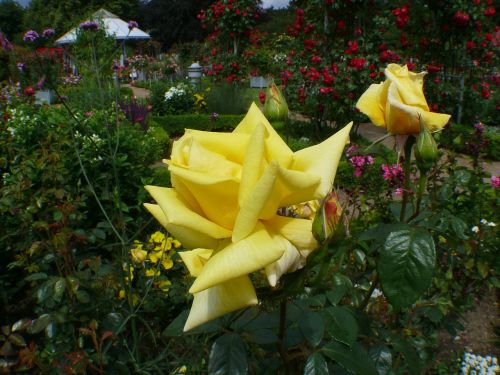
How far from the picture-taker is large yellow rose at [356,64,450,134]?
31.1 inches

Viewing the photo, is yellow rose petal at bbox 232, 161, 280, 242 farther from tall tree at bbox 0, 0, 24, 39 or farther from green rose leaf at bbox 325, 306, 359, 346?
tall tree at bbox 0, 0, 24, 39

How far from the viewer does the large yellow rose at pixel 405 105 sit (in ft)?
2.59

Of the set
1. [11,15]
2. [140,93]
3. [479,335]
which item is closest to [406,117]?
[479,335]

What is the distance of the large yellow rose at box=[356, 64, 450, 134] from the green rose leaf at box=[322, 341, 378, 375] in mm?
394

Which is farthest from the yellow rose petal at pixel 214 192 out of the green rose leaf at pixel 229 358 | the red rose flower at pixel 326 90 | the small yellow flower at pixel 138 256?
the red rose flower at pixel 326 90

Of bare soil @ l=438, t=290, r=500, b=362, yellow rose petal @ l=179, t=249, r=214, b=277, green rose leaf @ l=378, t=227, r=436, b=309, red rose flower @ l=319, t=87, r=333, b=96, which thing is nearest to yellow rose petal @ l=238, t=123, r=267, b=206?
yellow rose petal @ l=179, t=249, r=214, b=277

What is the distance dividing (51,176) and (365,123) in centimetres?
759

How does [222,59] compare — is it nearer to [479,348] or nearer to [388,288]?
[479,348]

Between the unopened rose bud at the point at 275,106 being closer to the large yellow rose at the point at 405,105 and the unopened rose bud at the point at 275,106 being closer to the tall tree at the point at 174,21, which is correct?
the large yellow rose at the point at 405,105

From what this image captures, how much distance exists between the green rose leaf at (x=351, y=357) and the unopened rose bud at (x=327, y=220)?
19 centimetres

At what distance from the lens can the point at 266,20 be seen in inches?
1117

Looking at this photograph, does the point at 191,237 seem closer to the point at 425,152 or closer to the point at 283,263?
the point at 283,263

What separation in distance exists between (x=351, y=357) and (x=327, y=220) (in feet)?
0.74

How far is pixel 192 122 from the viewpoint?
8.27 meters
